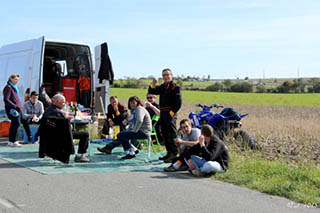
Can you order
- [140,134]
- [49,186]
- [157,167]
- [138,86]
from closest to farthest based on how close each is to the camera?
[49,186]
[157,167]
[140,134]
[138,86]

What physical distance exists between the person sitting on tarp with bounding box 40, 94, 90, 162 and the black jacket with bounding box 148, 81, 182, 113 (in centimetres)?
166

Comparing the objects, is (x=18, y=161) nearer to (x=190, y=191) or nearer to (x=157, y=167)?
(x=157, y=167)

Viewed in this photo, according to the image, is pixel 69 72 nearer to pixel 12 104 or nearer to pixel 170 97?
pixel 12 104

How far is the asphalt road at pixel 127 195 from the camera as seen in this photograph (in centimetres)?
572

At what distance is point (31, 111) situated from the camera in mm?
12031

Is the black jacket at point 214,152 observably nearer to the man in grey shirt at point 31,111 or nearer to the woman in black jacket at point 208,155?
the woman in black jacket at point 208,155

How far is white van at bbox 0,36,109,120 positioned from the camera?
12508 millimetres

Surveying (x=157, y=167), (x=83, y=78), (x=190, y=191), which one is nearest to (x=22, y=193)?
(x=190, y=191)

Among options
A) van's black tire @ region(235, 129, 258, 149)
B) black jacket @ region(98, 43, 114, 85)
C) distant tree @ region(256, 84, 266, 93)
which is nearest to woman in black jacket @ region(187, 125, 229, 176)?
van's black tire @ region(235, 129, 258, 149)

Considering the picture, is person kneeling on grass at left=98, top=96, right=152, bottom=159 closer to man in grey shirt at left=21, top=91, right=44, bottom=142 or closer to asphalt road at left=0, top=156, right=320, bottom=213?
asphalt road at left=0, top=156, right=320, bottom=213

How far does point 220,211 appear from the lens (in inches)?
220

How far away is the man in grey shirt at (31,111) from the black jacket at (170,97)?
12.4 ft

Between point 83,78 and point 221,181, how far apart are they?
7193mm

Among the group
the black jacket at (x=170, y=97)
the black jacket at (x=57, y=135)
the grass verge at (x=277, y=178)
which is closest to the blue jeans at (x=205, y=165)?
the grass verge at (x=277, y=178)
